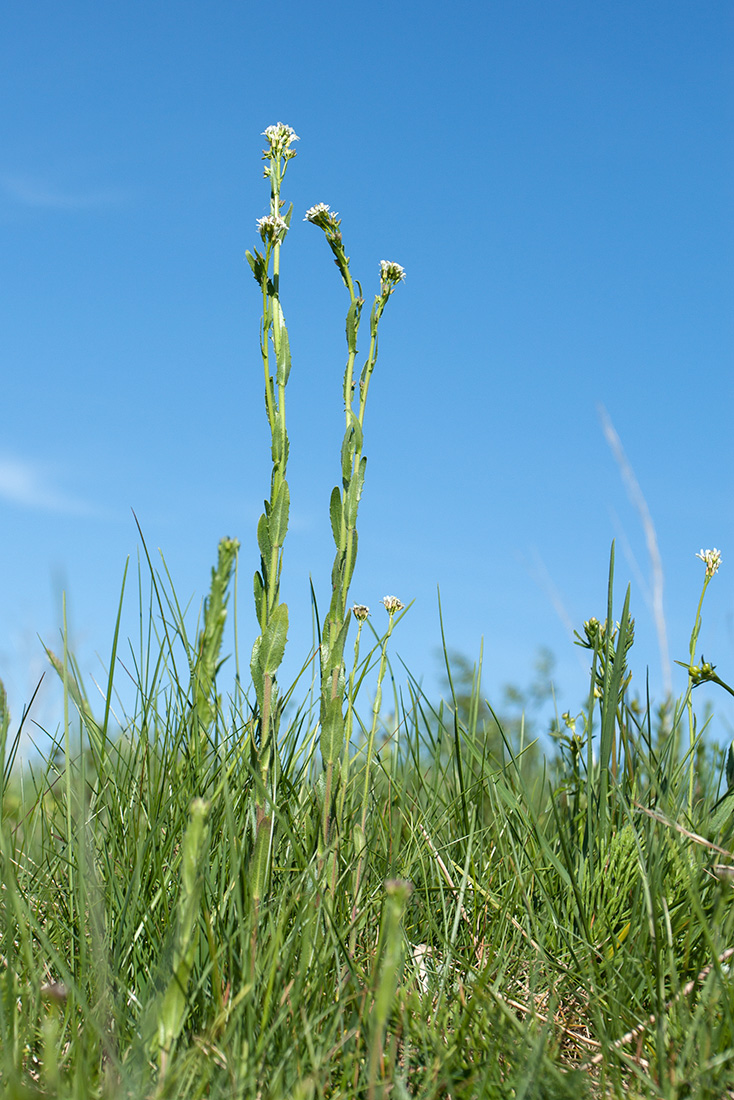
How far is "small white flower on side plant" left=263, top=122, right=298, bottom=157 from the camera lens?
1.96 meters

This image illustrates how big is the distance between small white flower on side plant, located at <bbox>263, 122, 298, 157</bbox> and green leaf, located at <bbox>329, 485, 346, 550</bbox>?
80 cm

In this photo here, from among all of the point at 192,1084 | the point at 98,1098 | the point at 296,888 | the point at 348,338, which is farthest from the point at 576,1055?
the point at 348,338

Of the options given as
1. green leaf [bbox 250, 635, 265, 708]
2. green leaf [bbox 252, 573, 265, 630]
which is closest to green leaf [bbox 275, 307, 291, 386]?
green leaf [bbox 252, 573, 265, 630]

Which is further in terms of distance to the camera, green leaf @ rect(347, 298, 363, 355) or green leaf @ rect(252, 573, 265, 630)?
green leaf @ rect(347, 298, 363, 355)

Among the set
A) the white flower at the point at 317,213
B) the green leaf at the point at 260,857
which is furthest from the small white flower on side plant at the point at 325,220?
the green leaf at the point at 260,857

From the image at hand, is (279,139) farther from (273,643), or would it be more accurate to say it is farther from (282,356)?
(273,643)

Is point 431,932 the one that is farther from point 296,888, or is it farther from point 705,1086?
point 705,1086

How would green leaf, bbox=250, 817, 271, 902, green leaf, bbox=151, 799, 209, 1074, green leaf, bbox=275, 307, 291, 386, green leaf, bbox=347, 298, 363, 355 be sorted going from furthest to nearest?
green leaf, bbox=347, 298, 363, 355 → green leaf, bbox=275, 307, 291, 386 → green leaf, bbox=250, 817, 271, 902 → green leaf, bbox=151, 799, 209, 1074

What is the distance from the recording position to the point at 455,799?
2.22m

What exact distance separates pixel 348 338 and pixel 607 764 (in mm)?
1138

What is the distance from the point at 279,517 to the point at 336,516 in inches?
5.4

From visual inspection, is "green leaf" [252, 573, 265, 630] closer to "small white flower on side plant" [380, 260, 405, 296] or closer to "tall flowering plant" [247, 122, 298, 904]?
"tall flowering plant" [247, 122, 298, 904]

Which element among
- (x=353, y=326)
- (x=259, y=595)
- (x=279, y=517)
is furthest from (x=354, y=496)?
(x=353, y=326)

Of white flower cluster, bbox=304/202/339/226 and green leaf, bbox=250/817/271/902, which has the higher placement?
white flower cluster, bbox=304/202/339/226
